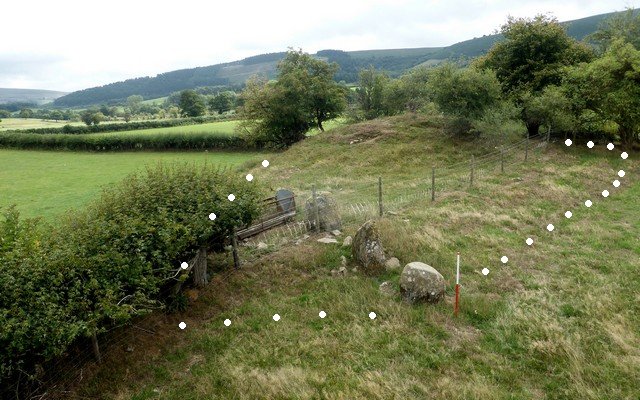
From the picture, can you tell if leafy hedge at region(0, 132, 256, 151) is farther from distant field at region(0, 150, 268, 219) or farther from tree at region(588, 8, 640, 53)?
tree at region(588, 8, 640, 53)

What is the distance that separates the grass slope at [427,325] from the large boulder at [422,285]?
310 millimetres

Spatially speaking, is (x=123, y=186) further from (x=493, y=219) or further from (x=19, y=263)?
(x=493, y=219)

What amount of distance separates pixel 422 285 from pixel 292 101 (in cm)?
3867

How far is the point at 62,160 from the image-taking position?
181ft

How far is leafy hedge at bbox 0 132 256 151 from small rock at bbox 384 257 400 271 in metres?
43.3

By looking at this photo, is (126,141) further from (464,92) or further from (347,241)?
(347,241)

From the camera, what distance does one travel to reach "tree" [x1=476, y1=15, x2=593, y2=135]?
31.2 meters

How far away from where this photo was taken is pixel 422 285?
1063cm

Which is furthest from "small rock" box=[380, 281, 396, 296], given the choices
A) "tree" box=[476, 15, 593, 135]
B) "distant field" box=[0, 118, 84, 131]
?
"distant field" box=[0, 118, 84, 131]

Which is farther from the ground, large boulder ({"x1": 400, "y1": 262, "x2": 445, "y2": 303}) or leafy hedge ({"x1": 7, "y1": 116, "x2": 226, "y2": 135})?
leafy hedge ({"x1": 7, "y1": 116, "x2": 226, "y2": 135})

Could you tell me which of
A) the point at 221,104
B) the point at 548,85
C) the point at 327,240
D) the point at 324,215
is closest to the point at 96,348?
the point at 327,240

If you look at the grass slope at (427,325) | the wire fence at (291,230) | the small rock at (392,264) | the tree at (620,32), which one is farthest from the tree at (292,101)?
the small rock at (392,264)

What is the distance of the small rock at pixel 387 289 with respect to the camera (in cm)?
1130

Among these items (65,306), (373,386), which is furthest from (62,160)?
(373,386)
